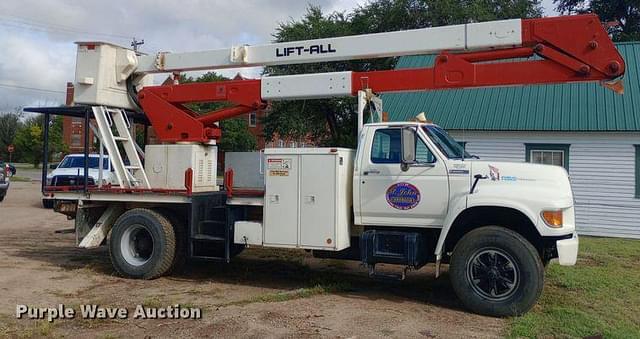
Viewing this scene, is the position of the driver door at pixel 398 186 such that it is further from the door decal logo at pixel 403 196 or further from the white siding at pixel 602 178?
the white siding at pixel 602 178

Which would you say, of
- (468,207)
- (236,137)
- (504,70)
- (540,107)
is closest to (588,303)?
(468,207)

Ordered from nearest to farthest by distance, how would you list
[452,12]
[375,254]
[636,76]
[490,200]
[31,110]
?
[490,200] → [375,254] → [31,110] → [636,76] → [452,12]

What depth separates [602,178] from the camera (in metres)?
16.9

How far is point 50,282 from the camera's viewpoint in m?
8.56

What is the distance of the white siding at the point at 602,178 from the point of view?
16562 millimetres

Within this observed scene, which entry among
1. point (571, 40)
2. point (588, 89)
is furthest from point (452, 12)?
point (571, 40)

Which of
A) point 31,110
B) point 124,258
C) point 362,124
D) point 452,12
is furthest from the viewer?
point 452,12

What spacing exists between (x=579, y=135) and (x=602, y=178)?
4.72 ft

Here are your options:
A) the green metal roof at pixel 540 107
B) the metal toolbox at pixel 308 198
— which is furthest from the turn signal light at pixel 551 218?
the green metal roof at pixel 540 107

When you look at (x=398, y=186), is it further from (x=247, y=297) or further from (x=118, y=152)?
(x=118, y=152)

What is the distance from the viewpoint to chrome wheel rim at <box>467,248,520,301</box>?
6918 millimetres

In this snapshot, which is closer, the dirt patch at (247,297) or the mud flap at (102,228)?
the dirt patch at (247,297)

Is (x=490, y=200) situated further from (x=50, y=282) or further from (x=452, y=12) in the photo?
(x=452, y=12)

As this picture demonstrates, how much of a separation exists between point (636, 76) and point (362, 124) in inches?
528
